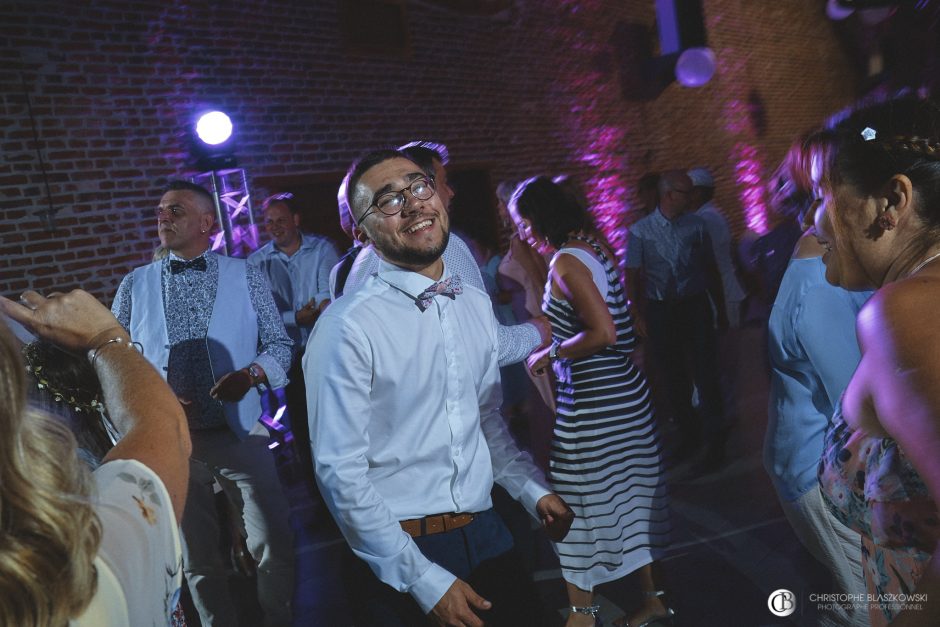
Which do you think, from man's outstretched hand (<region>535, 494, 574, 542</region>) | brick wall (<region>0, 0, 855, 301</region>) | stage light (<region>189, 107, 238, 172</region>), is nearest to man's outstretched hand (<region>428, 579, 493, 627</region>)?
man's outstretched hand (<region>535, 494, 574, 542</region>)

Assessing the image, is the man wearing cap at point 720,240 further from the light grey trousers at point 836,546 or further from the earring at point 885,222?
the earring at point 885,222

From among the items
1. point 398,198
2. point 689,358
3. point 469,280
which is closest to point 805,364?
point 398,198

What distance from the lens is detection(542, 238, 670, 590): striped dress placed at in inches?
106

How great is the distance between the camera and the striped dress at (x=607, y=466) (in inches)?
106

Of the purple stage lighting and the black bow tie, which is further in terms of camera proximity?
the purple stage lighting

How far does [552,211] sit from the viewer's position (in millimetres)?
2986

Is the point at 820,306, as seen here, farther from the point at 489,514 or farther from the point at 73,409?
the point at 73,409

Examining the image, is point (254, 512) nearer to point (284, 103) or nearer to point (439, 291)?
point (439, 291)

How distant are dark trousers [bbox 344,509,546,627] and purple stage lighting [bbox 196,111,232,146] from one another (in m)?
4.48

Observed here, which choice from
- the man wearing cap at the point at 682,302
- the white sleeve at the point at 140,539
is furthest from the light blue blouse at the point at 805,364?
the man wearing cap at the point at 682,302

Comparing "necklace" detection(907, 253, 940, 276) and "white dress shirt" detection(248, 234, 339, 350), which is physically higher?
"white dress shirt" detection(248, 234, 339, 350)

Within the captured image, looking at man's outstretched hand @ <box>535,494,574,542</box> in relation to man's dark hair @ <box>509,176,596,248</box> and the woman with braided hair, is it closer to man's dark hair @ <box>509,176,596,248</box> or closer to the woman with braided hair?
the woman with braided hair

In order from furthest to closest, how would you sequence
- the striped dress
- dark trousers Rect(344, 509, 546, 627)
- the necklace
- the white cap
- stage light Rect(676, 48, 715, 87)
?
stage light Rect(676, 48, 715, 87)
the white cap
the striped dress
dark trousers Rect(344, 509, 546, 627)
the necklace

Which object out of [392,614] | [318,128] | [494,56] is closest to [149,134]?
[318,128]
